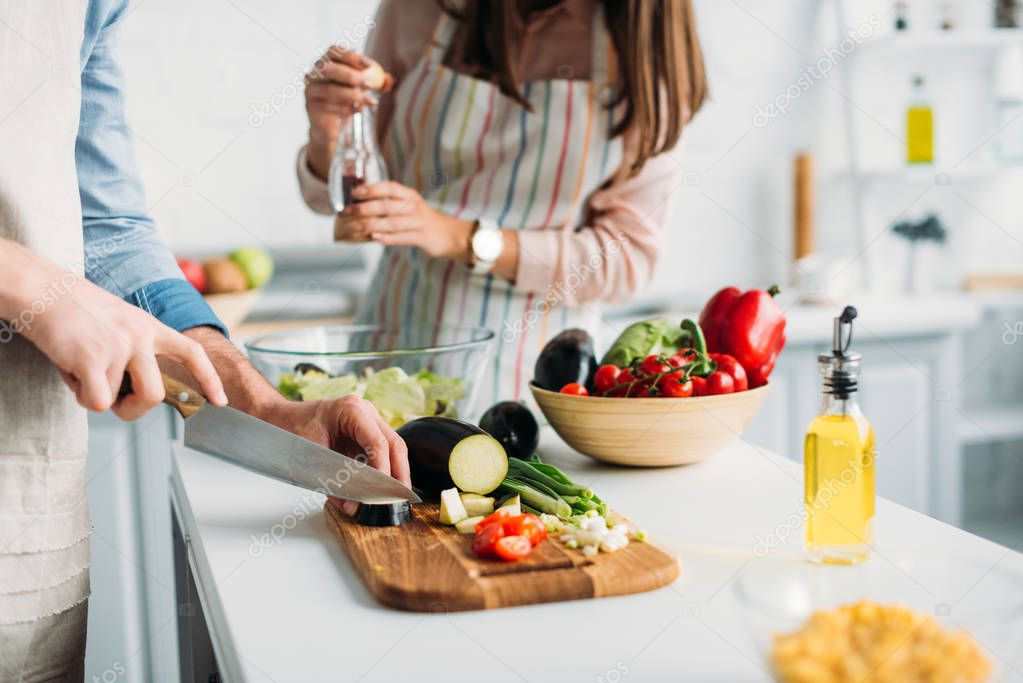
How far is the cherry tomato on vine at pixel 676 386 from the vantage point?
989 millimetres

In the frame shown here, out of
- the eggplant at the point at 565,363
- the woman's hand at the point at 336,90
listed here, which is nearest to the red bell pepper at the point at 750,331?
the eggplant at the point at 565,363

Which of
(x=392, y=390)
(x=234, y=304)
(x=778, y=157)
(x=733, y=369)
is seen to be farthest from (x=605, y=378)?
(x=778, y=157)

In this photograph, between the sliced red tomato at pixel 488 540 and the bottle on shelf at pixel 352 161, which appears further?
the bottle on shelf at pixel 352 161

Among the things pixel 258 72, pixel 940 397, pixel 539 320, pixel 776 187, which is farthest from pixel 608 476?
pixel 776 187

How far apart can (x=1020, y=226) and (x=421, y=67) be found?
2438mm

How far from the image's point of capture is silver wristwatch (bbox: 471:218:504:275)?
1438mm

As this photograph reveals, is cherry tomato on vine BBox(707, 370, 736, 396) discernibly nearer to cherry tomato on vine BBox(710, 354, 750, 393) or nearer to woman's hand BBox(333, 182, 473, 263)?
cherry tomato on vine BBox(710, 354, 750, 393)

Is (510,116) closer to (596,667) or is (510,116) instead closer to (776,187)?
(596,667)

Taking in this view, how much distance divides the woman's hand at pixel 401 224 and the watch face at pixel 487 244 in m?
0.01

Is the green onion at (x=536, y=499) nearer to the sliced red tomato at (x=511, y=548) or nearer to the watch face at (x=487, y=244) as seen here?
the sliced red tomato at (x=511, y=548)

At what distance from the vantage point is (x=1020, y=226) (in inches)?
124

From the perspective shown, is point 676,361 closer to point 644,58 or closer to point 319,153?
point 644,58

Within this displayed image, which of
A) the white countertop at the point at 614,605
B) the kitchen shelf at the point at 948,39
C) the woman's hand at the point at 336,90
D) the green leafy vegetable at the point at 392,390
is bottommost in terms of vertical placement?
the white countertop at the point at 614,605

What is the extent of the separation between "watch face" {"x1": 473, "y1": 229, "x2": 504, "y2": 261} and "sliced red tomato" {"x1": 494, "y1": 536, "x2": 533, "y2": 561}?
781 millimetres
